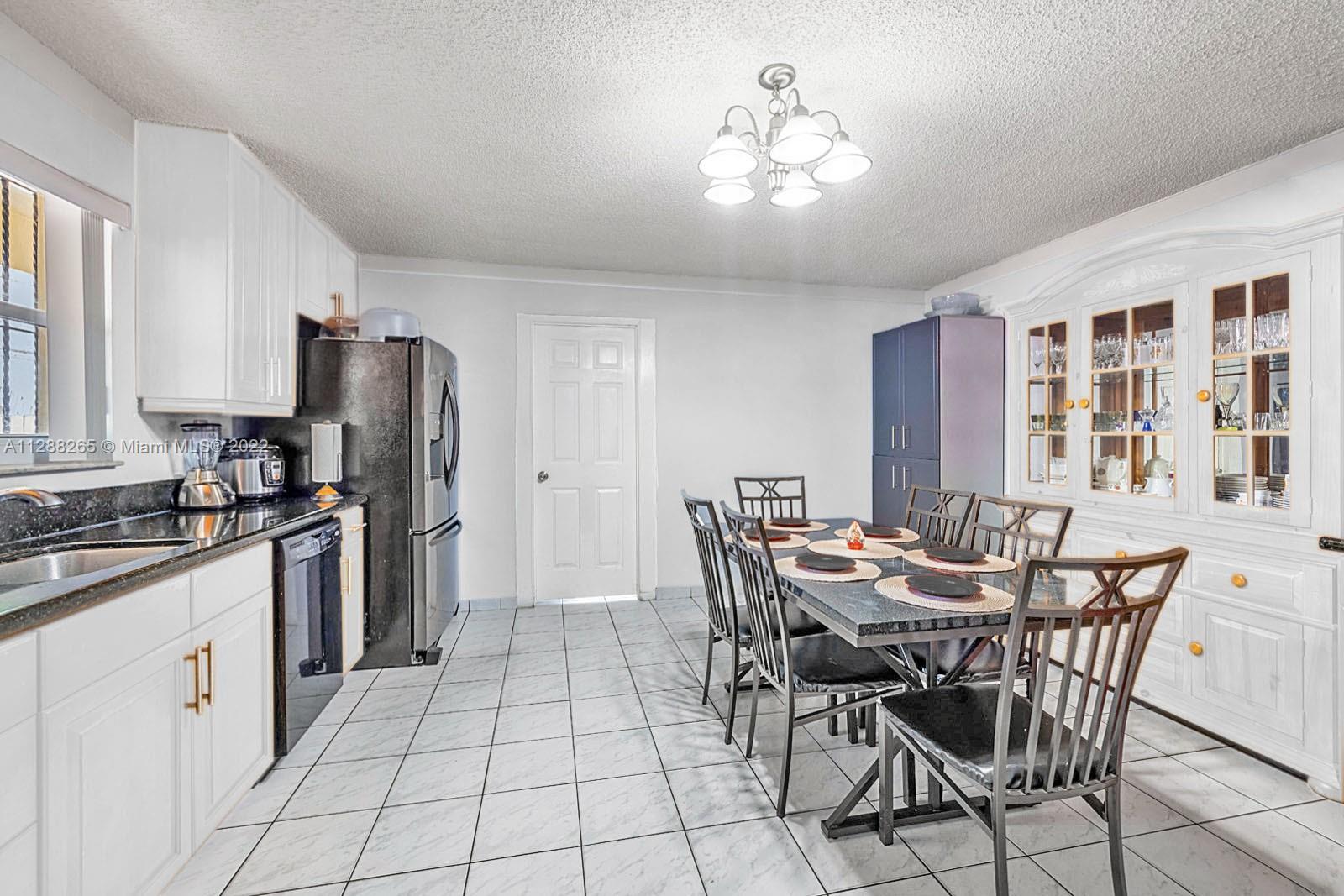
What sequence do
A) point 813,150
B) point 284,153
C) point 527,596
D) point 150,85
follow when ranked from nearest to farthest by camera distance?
point 813,150, point 150,85, point 284,153, point 527,596

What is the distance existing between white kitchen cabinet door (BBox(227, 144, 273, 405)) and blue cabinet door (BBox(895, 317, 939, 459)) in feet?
12.4

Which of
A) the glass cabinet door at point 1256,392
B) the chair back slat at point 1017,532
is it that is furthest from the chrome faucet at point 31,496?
the glass cabinet door at point 1256,392

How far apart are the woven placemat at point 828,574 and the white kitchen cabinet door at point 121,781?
1.72 metres

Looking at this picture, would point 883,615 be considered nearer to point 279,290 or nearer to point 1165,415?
point 1165,415

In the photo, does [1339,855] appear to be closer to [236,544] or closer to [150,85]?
[236,544]

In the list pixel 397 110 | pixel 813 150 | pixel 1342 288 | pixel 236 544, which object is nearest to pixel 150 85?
pixel 397 110

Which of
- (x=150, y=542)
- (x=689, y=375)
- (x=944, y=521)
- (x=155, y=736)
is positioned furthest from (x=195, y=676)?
(x=689, y=375)

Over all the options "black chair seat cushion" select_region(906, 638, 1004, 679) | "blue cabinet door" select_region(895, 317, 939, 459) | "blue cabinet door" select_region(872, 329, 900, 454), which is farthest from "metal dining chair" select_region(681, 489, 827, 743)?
"blue cabinet door" select_region(872, 329, 900, 454)

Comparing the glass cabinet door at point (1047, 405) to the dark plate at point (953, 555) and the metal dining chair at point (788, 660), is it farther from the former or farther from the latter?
the metal dining chair at point (788, 660)

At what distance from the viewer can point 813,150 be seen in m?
1.74

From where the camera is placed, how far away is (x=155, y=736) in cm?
150

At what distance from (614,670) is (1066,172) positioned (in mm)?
3153

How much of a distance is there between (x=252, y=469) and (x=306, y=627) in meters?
0.85

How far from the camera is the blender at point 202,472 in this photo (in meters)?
2.52
